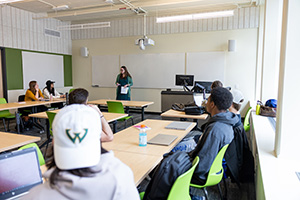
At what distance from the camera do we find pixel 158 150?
2.10m

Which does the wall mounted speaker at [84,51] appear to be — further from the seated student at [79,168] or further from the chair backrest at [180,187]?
the seated student at [79,168]

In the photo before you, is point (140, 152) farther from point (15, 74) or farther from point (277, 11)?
point (15, 74)

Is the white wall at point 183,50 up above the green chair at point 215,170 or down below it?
above

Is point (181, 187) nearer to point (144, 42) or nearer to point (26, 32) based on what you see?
point (144, 42)

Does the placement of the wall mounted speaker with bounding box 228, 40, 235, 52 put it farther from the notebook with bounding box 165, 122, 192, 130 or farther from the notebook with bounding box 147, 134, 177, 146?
the notebook with bounding box 147, 134, 177, 146

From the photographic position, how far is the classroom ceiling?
6641 mm

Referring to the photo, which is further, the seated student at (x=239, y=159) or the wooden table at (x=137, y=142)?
the seated student at (x=239, y=159)

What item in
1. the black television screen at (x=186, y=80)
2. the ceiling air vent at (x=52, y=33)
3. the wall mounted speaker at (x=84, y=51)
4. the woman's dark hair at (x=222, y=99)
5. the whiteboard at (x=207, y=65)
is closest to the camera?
the woman's dark hair at (x=222, y=99)

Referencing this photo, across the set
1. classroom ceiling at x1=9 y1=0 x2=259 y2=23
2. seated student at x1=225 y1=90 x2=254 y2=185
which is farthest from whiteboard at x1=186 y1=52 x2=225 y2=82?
seated student at x1=225 y1=90 x2=254 y2=185

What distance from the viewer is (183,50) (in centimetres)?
779

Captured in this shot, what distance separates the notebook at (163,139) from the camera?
2.29 m

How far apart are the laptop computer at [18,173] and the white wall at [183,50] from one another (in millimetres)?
6765

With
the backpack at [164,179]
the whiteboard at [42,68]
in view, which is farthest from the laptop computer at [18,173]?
the whiteboard at [42,68]

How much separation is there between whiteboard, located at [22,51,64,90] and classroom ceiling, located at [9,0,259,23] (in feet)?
4.39
